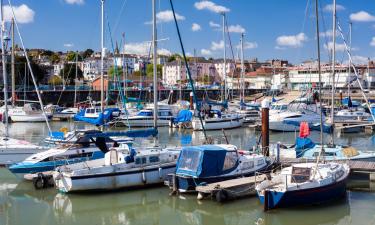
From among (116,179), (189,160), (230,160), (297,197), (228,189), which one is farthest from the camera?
(116,179)

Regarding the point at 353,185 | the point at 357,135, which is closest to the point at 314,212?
the point at 353,185

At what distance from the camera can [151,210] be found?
20391mm

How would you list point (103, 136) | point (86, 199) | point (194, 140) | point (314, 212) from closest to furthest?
point (314, 212) < point (86, 199) < point (103, 136) < point (194, 140)

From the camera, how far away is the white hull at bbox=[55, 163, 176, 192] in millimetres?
21441

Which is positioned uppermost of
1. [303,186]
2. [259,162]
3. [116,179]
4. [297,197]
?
[259,162]

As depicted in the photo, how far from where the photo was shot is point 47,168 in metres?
24.5

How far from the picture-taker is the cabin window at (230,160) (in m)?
21.7

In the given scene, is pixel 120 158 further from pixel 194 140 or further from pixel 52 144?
pixel 194 140

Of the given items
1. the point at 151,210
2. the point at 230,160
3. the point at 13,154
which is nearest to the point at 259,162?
the point at 230,160

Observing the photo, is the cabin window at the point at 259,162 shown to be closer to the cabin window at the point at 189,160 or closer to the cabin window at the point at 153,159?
the cabin window at the point at 189,160

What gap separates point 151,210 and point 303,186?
6.28 m

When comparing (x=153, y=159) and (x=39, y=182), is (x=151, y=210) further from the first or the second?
(x=39, y=182)

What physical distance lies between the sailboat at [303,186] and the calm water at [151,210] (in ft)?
1.26

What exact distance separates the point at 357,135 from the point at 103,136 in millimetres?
30511
